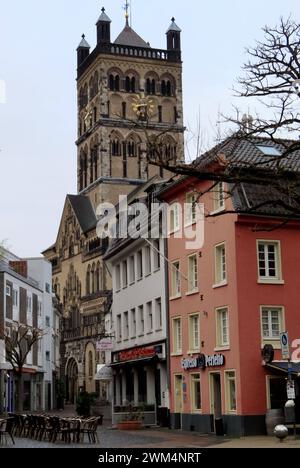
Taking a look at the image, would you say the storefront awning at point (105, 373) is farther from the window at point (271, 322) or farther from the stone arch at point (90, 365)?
the stone arch at point (90, 365)

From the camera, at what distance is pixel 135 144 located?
390 feet

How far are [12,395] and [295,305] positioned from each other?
36.0m

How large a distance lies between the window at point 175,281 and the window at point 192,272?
1096mm

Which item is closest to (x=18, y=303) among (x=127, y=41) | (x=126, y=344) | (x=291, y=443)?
(x=126, y=344)

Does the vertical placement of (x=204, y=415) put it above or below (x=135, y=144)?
below

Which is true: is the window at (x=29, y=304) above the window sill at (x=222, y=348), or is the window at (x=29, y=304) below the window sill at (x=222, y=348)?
above

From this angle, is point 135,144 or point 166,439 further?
point 135,144

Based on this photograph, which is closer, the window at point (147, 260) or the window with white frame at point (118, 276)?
the window at point (147, 260)

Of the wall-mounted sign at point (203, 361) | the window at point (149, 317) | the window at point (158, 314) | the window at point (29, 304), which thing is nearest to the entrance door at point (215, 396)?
the wall-mounted sign at point (203, 361)

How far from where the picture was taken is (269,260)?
107 feet

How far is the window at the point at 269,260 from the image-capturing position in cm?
3238

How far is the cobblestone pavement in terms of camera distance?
85.1 ft

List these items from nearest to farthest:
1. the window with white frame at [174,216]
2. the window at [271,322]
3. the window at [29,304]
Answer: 1. the window at [271,322]
2. the window with white frame at [174,216]
3. the window at [29,304]
